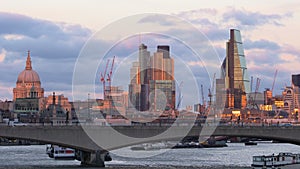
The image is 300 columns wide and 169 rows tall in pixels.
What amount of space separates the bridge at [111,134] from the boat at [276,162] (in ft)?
19.8

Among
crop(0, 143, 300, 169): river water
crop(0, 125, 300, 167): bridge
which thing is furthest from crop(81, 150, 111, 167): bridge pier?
crop(0, 143, 300, 169): river water

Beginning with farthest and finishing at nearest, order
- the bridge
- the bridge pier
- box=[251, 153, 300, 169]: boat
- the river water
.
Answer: the river water < the bridge pier < the bridge < box=[251, 153, 300, 169]: boat

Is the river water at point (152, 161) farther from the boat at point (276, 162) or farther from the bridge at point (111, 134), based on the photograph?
the boat at point (276, 162)

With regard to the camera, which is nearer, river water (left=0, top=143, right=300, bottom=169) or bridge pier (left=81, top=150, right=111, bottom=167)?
bridge pier (left=81, top=150, right=111, bottom=167)

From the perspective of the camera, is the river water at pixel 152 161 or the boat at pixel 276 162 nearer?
the boat at pixel 276 162

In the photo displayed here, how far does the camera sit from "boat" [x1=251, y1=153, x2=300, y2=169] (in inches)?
A: 2985

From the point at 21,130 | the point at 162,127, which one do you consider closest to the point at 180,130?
the point at 162,127

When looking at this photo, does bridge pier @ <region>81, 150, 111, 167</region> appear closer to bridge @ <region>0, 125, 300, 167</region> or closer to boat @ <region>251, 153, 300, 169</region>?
bridge @ <region>0, 125, 300, 167</region>

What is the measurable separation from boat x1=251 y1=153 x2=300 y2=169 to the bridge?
6045 mm

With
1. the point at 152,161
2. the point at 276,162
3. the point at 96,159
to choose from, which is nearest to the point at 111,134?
the point at 96,159

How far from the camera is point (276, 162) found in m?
78.6

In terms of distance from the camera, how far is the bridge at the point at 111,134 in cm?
8231

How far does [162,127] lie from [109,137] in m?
7.21

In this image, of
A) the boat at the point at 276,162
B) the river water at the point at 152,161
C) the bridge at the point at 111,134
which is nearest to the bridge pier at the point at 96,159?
the bridge at the point at 111,134
